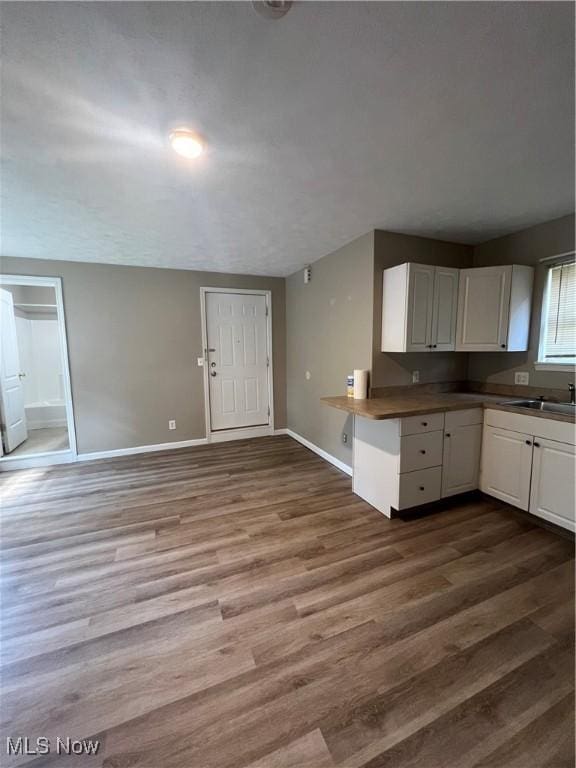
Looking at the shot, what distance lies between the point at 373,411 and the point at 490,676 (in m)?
1.42

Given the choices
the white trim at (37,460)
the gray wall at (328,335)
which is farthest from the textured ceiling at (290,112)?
the white trim at (37,460)

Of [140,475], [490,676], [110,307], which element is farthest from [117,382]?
[490,676]

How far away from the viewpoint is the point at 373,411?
218 cm

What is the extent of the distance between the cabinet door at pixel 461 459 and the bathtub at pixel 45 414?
5.80 m

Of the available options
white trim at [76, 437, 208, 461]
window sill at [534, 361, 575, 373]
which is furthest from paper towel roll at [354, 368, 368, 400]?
white trim at [76, 437, 208, 461]

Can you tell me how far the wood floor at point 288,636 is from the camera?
106 centimetres

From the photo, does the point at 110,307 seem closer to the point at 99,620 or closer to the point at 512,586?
the point at 99,620

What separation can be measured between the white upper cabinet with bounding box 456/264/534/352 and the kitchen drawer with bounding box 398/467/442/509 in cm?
131

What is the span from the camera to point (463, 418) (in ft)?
8.24

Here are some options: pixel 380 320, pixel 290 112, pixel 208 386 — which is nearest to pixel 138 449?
pixel 208 386

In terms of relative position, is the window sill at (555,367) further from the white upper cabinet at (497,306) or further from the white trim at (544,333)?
the white upper cabinet at (497,306)

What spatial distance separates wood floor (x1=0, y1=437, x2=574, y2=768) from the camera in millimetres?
1060

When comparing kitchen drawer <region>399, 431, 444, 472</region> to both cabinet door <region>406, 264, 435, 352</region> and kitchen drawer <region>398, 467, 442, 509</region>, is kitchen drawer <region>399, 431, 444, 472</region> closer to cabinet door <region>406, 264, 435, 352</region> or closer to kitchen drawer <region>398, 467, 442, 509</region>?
kitchen drawer <region>398, 467, 442, 509</region>

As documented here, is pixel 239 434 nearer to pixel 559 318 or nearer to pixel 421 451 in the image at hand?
pixel 421 451
